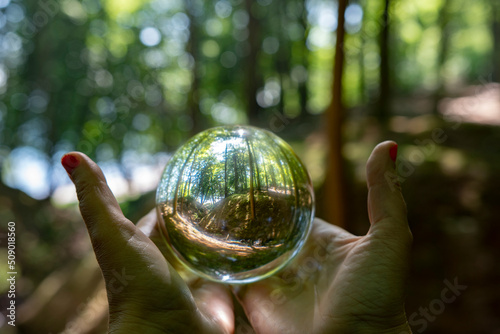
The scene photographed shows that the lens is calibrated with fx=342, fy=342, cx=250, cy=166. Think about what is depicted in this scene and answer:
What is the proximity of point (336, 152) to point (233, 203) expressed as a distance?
8.99ft

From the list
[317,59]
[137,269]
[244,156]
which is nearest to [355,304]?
[244,156]

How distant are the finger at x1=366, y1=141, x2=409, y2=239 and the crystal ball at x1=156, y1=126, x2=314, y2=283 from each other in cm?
37

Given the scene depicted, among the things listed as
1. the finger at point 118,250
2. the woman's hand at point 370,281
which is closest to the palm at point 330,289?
the woman's hand at point 370,281

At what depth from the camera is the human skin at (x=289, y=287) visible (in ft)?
5.25

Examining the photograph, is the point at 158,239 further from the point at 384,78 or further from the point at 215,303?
the point at 384,78

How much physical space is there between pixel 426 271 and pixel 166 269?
4511mm

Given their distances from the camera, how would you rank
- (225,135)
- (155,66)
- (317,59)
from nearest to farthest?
(225,135) < (155,66) < (317,59)

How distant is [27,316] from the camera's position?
17.6 ft

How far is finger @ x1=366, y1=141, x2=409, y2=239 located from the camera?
1.78m

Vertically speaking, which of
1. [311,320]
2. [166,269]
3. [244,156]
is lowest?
[311,320]

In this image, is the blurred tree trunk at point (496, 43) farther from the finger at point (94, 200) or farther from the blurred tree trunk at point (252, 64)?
the finger at point (94, 200)

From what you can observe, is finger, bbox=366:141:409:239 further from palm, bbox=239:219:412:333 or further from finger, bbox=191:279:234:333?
finger, bbox=191:279:234:333

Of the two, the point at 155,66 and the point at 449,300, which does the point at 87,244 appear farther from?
the point at 449,300

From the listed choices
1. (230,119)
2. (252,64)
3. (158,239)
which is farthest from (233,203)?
(230,119)
